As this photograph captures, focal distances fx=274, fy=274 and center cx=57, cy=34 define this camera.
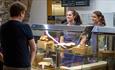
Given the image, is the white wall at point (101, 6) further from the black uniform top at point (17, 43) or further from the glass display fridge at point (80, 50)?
the black uniform top at point (17, 43)

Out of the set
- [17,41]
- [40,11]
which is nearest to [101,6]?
[40,11]

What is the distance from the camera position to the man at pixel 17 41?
2549 mm

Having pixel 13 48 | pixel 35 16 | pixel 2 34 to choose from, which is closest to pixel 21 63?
pixel 13 48

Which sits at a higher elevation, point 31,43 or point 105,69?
point 31,43

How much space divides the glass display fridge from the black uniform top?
44 cm

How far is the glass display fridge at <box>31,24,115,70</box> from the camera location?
283 cm

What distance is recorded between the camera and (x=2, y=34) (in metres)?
2.67

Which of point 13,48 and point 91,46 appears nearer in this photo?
point 13,48

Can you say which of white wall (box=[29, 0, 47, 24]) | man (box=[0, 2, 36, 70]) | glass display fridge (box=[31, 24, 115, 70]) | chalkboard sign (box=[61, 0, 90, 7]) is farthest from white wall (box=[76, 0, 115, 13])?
man (box=[0, 2, 36, 70])

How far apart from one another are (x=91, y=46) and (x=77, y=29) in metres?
0.25

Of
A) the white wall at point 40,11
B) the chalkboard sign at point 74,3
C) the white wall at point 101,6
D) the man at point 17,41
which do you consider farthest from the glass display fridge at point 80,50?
the white wall at point 40,11

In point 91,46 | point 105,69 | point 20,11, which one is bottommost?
point 105,69

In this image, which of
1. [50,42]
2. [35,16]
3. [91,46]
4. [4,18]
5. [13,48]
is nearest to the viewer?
[13,48]

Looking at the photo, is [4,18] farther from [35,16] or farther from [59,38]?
[59,38]
